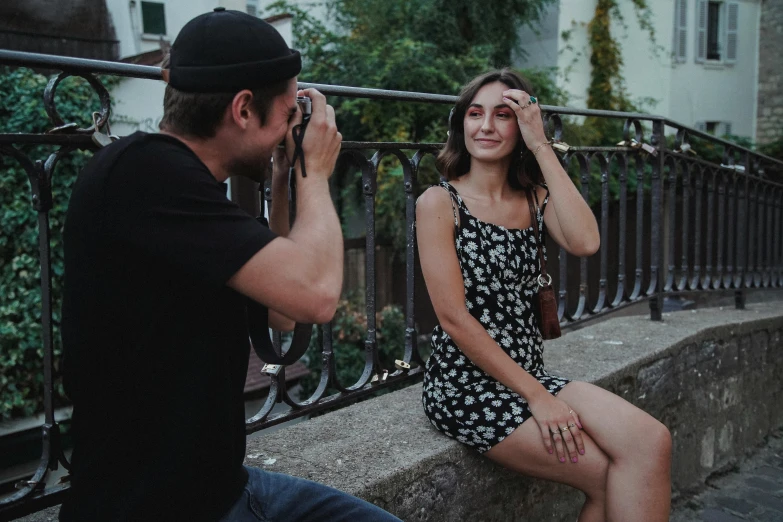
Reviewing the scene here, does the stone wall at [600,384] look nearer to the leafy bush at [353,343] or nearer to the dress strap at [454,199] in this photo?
the dress strap at [454,199]

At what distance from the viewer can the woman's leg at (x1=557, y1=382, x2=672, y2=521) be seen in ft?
6.75

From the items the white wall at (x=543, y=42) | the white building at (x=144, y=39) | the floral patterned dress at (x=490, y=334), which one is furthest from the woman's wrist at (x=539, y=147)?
the white wall at (x=543, y=42)

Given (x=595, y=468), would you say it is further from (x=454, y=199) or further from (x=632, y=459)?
(x=454, y=199)

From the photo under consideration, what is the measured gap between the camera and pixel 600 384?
2811 millimetres

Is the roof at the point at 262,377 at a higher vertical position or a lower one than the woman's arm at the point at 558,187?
lower

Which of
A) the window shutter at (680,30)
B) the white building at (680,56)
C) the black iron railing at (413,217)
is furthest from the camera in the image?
the window shutter at (680,30)

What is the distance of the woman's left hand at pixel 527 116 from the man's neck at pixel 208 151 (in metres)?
1.27

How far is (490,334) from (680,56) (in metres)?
17.6

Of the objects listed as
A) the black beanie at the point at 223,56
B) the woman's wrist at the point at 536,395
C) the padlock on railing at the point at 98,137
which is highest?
the black beanie at the point at 223,56

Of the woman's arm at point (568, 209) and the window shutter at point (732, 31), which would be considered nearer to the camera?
the woman's arm at point (568, 209)

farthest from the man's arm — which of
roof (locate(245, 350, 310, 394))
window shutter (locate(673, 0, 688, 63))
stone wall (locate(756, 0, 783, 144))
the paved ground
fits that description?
stone wall (locate(756, 0, 783, 144))

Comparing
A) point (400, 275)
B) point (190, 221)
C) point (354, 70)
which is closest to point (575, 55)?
point (354, 70)

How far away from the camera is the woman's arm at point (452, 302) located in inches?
86.7

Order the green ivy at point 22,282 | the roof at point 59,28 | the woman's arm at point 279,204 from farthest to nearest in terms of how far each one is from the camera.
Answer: the roof at point 59,28, the green ivy at point 22,282, the woman's arm at point 279,204
